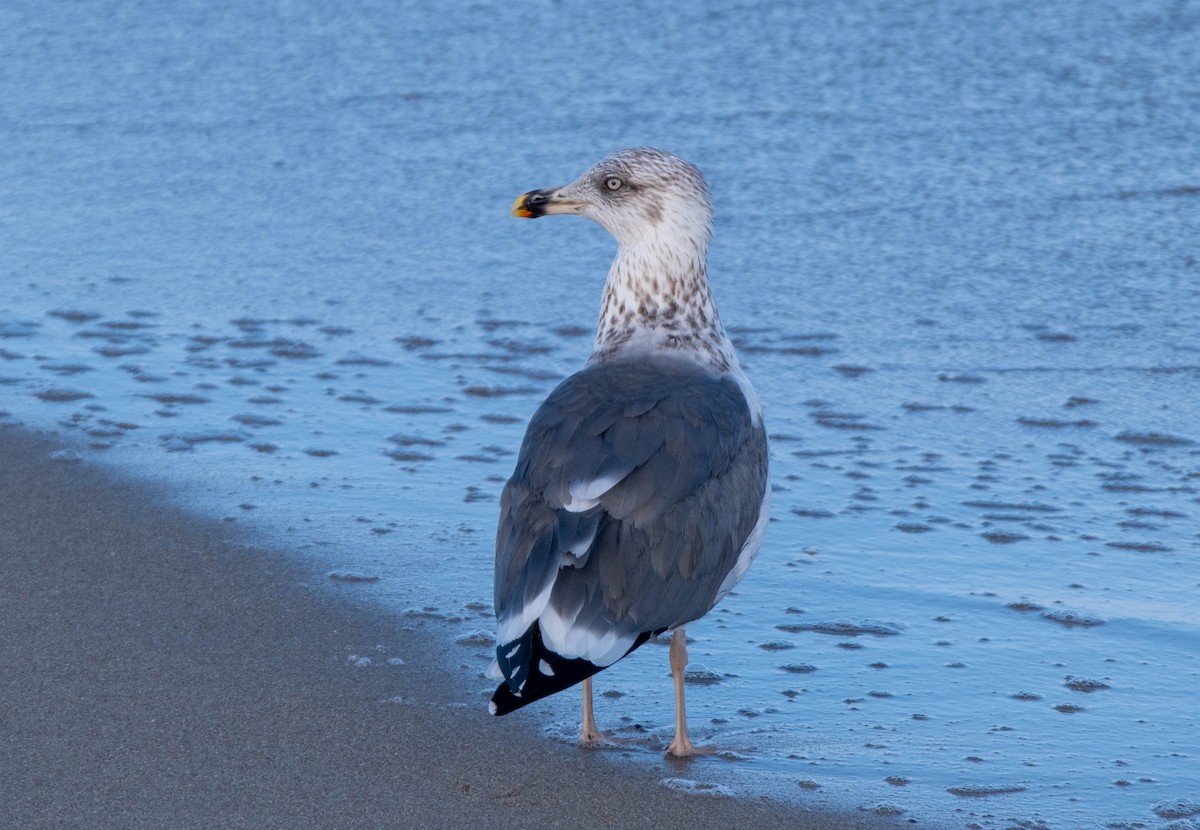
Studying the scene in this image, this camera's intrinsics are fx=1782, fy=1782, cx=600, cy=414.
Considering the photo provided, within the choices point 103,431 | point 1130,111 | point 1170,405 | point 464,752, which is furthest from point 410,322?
point 1130,111

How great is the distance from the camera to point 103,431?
625 cm

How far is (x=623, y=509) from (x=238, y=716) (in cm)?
106

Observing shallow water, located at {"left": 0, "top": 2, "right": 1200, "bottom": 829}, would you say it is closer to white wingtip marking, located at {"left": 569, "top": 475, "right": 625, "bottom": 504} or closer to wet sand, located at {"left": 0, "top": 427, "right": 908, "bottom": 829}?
wet sand, located at {"left": 0, "top": 427, "right": 908, "bottom": 829}

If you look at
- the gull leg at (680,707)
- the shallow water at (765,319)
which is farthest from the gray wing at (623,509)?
the shallow water at (765,319)

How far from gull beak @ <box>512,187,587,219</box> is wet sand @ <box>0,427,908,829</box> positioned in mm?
1287

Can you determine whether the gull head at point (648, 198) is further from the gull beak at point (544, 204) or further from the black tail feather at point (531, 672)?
the black tail feather at point (531, 672)

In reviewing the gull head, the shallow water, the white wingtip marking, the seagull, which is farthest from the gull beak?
the white wingtip marking

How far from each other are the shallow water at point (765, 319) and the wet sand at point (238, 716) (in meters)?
0.18

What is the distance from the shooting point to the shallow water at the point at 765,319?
4.63 m

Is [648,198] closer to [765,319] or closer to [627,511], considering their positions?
[627,511]

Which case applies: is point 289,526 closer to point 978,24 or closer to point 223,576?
point 223,576

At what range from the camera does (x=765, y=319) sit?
7.85 m

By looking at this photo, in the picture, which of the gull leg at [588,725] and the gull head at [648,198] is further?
the gull head at [648,198]

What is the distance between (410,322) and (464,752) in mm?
3748
